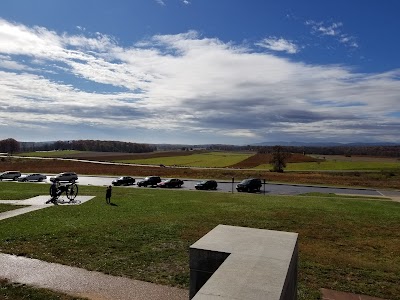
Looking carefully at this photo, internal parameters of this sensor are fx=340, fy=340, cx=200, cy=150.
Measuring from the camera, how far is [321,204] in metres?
26.6

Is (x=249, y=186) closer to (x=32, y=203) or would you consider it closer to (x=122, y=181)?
(x=122, y=181)

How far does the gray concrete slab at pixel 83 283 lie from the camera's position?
912 cm

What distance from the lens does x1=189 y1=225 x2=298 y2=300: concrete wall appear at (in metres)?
5.13

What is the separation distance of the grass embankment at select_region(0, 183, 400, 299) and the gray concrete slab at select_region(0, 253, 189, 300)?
0.46 meters

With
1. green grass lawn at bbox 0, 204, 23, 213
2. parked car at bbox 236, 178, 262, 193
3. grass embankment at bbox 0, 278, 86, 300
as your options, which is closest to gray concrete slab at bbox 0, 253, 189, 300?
grass embankment at bbox 0, 278, 86, 300

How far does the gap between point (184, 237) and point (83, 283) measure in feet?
19.4

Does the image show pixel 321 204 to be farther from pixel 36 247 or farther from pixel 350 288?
pixel 36 247

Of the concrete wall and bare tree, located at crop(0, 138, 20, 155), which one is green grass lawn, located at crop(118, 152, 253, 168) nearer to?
the concrete wall

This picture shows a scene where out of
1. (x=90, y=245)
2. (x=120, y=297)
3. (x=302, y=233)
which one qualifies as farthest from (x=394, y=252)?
(x=90, y=245)

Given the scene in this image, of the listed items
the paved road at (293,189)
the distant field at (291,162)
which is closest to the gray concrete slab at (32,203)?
the paved road at (293,189)

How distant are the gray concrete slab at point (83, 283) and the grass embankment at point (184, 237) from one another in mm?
461

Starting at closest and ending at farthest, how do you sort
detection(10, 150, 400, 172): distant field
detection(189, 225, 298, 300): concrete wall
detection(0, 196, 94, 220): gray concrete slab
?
detection(189, 225, 298, 300): concrete wall, detection(0, 196, 94, 220): gray concrete slab, detection(10, 150, 400, 172): distant field

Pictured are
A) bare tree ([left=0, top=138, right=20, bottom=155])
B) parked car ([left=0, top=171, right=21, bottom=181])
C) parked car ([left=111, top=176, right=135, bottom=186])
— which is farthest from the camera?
bare tree ([left=0, top=138, right=20, bottom=155])

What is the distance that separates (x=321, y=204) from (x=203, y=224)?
12.9 m
